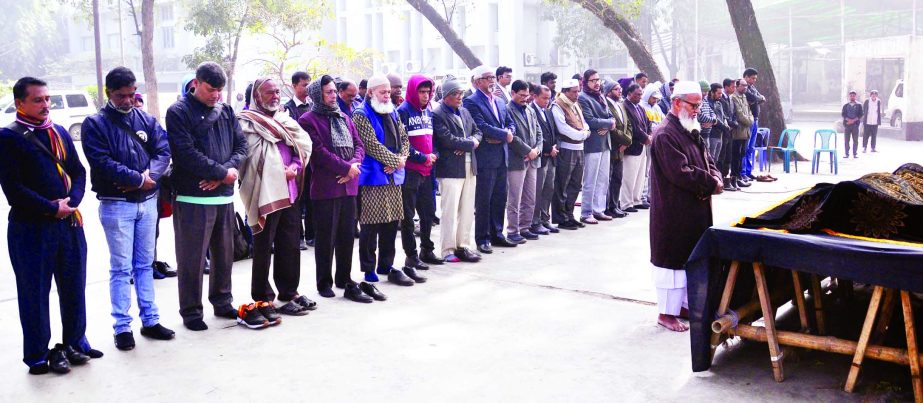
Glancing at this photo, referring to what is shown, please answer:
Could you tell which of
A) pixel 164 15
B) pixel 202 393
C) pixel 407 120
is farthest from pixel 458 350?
pixel 164 15

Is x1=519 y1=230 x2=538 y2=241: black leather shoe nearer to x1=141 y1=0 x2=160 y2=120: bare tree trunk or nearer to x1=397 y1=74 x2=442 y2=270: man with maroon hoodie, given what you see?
x1=397 y1=74 x2=442 y2=270: man with maroon hoodie

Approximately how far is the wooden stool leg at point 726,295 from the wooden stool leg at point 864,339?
0.72 m

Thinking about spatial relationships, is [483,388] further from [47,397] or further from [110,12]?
[110,12]

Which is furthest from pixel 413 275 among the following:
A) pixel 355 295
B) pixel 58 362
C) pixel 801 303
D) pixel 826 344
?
pixel 826 344

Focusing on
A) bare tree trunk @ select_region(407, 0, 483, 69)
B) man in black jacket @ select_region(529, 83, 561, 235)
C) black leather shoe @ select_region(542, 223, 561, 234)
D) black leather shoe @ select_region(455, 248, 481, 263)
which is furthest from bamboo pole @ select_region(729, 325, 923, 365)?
bare tree trunk @ select_region(407, 0, 483, 69)

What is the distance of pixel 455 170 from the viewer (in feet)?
27.1

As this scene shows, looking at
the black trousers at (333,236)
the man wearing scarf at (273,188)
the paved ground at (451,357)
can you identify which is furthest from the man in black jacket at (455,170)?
the man wearing scarf at (273,188)

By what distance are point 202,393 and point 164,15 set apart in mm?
56441

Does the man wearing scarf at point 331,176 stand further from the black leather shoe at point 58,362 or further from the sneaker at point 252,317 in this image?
the black leather shoe at point 58,362

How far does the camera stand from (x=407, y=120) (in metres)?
7.82

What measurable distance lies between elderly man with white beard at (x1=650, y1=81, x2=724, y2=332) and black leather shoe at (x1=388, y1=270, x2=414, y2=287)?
2.31 meters

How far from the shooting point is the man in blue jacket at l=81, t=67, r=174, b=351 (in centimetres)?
541

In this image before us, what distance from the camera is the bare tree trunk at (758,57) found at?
17578 millimetres

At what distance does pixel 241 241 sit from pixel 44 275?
3.52 meters
